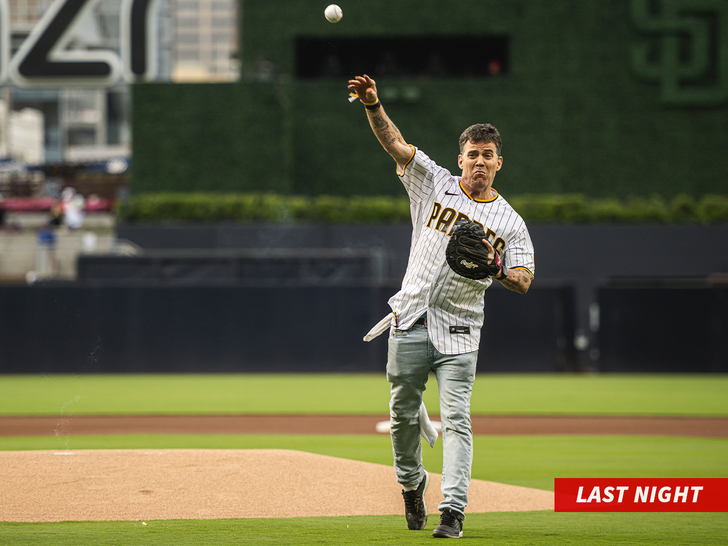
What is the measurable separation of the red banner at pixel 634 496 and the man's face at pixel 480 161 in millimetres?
1861

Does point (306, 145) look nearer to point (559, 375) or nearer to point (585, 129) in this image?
point (585, 129)

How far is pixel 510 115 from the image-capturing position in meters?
21.3

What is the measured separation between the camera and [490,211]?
14.5 feet

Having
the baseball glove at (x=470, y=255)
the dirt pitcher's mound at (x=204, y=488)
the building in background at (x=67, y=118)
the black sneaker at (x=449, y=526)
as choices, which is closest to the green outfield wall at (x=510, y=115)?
the dirt pitcher's mound at (x=204, y=488)

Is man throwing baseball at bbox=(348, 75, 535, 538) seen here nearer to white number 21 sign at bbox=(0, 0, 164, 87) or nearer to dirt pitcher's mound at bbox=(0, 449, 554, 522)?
dirt pitcher's mound at bbox=(0, 449, 554, 522)

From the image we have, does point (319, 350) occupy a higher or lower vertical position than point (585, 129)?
lower

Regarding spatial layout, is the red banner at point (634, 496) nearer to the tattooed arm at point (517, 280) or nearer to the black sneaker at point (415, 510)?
the black sneaker at point (415, 510)

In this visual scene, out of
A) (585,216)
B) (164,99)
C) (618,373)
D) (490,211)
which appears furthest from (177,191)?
(490,211)

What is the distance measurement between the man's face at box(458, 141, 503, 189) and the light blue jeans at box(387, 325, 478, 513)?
0.81 meters

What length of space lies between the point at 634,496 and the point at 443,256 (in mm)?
2094

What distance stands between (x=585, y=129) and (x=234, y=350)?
439 inches

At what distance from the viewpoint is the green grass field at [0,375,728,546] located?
4125 millimetres

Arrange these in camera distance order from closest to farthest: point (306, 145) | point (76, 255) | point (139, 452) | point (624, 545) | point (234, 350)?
point (624, 545) → point (139, 452) → point (234, 350) → point (76, 255) → point (306, 145)

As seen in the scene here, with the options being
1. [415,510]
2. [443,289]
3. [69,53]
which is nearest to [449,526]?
[415,510]
